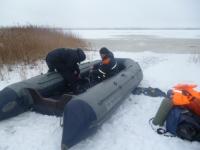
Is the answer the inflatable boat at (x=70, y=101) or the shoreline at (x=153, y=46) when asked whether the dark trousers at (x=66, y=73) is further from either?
the shoreline at (x=153, y=46)

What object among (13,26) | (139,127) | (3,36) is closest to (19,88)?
(139,127)

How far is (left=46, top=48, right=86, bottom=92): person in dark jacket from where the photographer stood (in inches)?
170

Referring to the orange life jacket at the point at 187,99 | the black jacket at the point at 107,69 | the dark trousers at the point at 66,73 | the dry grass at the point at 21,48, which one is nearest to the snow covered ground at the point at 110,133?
the orange life jacket at the point at 187,99

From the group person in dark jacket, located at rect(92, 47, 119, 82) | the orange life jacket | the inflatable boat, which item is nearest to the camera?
the inflatable boat

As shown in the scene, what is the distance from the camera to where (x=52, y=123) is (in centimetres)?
361

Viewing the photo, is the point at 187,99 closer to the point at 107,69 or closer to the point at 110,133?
the point at 110,133

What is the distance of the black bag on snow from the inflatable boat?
37.0 inches

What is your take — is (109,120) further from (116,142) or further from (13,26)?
(13,26)

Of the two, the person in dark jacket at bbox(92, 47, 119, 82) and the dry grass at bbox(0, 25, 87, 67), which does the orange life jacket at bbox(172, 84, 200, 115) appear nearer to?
the person in dark jacket at bbox(92, 47, 119, 82)

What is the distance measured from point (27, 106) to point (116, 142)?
1709mm

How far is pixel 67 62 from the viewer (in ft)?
14.2

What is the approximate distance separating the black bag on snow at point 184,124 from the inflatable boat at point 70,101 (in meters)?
0.94

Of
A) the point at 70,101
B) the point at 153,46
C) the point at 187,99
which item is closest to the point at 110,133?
the point at 70,101

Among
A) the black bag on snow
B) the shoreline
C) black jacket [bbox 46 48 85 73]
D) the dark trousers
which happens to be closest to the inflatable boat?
the dark trousers
